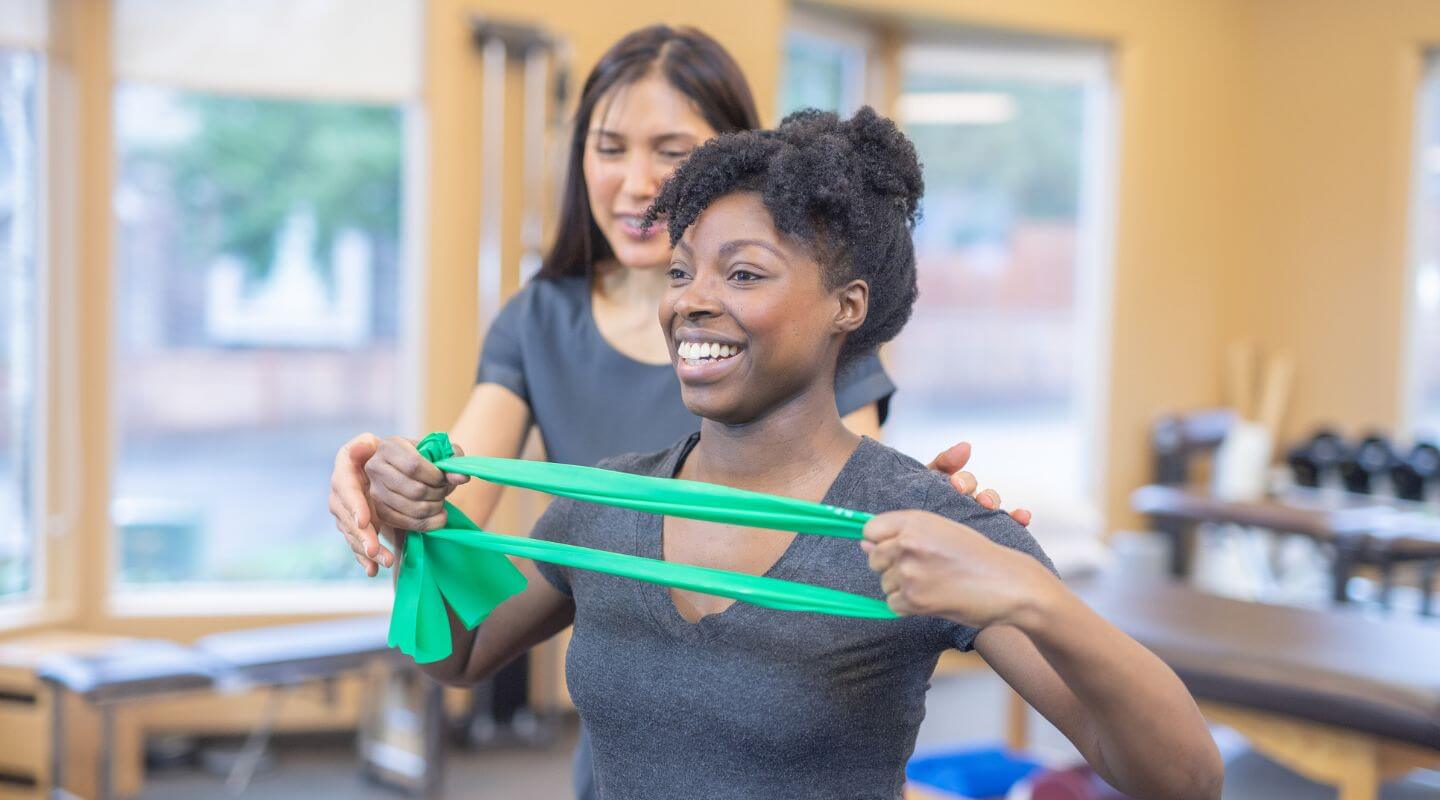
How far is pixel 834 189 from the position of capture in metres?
1.16

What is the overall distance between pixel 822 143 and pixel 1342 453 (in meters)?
5.41

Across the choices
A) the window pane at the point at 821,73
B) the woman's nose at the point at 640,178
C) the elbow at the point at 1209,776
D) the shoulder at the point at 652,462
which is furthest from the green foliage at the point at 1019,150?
the elbow at the point at 1209,776

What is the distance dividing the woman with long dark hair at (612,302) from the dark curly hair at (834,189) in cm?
28

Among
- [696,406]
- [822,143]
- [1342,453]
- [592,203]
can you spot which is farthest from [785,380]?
[1342,453]

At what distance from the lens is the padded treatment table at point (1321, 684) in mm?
2854

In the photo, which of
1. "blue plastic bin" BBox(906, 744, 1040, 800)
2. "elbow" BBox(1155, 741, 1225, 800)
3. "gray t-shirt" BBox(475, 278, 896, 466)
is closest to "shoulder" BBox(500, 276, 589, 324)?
"gray t-shirt" BBox(475, 278, 896, 466)

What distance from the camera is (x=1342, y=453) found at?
5871 millimetres

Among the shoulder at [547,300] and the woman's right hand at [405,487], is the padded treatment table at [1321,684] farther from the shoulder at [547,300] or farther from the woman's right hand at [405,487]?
the woman's right hand at [405,487]

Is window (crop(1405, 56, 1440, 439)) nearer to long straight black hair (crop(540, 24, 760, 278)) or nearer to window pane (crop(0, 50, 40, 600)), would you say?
long straight black hair (crop(540, 24, 760, 278))

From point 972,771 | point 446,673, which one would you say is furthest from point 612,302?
point 972,771

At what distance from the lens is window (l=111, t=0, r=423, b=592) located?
14.7ft

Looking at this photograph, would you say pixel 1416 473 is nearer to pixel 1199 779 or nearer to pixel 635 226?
pixel 635 226

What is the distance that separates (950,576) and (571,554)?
1.34 ft

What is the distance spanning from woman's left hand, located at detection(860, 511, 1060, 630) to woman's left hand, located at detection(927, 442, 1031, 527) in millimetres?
207
